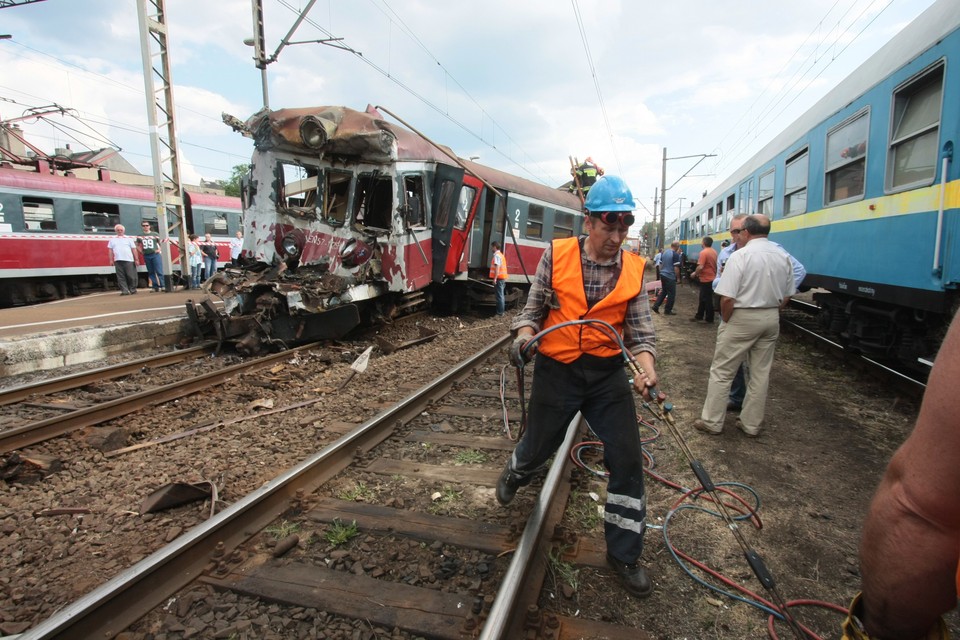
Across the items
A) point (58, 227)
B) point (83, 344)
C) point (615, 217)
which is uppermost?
point (58, 227)

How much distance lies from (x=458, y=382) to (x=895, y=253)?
Result: 4958 mm

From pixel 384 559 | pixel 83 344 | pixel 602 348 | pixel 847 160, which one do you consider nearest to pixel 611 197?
pixel 602 348

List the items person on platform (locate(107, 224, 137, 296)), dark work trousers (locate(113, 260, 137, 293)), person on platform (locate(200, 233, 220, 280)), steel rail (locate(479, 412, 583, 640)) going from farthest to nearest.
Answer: person on platform (locate(200, 233, 220, 280))
dark work trousers (locate(113, 260, 137, 293))
person on platform (locate(107, 224, 137, 296))
steel rail (locate(479, 412, 583, 640))

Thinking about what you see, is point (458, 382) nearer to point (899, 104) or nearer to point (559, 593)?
point (559, 593)

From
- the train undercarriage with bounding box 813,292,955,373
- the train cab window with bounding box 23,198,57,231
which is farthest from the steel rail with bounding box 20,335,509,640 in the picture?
the train cab window with bounding box 23,198,57,231

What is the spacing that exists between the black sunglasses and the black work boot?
1508 millimetres

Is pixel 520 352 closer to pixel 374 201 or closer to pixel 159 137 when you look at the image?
pixel 374 201

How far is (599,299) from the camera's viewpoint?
2.55m

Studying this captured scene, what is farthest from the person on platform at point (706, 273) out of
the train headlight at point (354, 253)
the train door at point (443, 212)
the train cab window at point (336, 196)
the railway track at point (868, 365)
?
the train cab window at point (336, 196)

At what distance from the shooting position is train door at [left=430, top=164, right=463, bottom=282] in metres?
9.16

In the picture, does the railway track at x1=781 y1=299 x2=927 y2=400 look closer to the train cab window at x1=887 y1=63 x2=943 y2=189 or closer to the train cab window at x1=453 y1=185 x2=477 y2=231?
the train cab window at x1=887 y1=63 x2=943 y2=189

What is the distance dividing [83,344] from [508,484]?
24.9 ft

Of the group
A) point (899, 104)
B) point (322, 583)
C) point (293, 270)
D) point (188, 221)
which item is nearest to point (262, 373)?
point (293, 270)

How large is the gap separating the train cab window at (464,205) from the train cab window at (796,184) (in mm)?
5793
